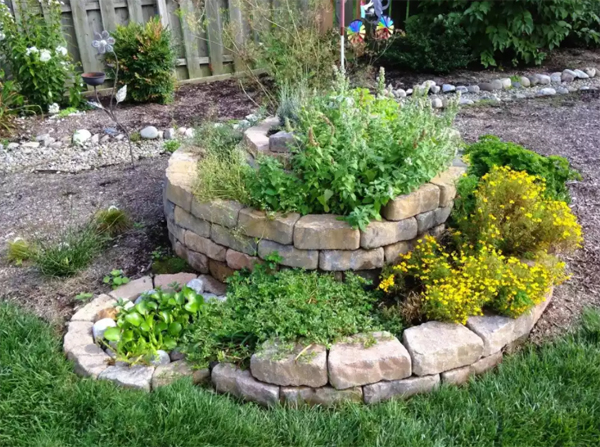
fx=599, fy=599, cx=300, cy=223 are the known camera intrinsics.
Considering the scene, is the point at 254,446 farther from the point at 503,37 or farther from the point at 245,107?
the point at 503,37

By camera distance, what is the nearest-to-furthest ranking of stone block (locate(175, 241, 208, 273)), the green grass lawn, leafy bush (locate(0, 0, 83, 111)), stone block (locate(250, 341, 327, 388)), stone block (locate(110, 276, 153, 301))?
the green grass lawn, stone block (locate(250, 341, 327, 388)), stone block (locate(110, 276, 153, 301)), stone block (locate(175, 241, 208, 273)), leafy bush (locate(0, 0, 83, 111))

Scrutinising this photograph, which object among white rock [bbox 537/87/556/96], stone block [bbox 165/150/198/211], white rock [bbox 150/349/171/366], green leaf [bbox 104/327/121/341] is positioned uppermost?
stone block [bbox 165/150/198/211]

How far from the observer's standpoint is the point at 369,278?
3.48m

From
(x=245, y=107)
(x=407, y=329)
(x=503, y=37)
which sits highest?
(x=503, y=37)

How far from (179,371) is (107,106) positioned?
474cm

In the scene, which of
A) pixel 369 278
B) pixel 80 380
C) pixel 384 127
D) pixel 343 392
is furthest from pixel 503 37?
pixel 80 380

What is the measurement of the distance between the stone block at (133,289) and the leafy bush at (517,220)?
6.33 feet

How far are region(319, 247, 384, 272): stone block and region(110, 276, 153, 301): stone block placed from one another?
1101 mm

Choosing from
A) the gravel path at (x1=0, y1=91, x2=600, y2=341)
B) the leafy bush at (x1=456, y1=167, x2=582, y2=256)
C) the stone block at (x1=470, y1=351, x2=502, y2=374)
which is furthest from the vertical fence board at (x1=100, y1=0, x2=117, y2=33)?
the stone block at (x1=470, y1=351, x2=502, y2=374)

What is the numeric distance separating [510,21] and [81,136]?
17.8 feet

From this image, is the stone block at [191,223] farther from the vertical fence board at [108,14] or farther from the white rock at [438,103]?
the vertical fence board at [108,14]

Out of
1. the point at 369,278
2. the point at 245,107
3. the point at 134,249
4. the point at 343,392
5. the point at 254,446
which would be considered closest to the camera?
the point at 254,446

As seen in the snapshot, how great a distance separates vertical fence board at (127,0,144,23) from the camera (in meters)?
7.14

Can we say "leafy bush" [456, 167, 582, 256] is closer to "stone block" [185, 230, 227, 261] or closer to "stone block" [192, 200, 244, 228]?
"stone block" [192, 200, 244, 228]
